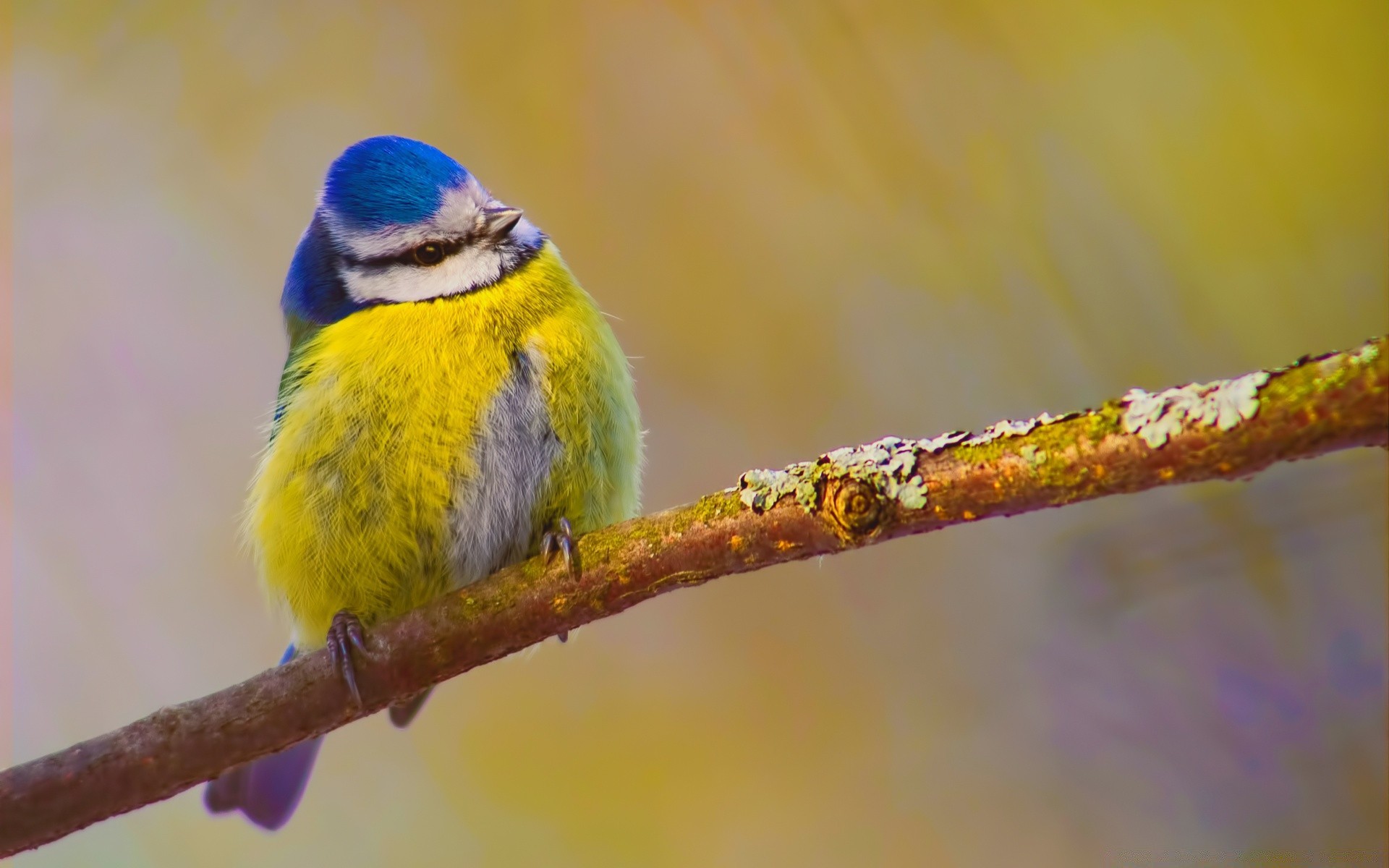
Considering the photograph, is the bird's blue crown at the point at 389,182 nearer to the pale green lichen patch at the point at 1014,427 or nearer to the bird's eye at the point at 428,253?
the bird's eye at the point at 428,253

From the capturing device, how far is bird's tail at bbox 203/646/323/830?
210cm

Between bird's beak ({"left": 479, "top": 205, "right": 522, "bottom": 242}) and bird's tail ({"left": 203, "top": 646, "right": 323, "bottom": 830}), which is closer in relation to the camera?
bird's beak ({"left": 479, "top": 205, "right": 522, "bottom": 242})

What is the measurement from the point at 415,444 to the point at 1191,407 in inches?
45.8

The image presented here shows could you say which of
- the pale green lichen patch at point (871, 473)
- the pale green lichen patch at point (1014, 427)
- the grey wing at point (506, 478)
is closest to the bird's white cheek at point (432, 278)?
the grey wing at point (506, 478)

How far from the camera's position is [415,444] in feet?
5.69

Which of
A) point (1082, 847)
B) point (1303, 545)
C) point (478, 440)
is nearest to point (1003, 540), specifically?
point (1082, 847)

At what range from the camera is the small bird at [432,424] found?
5.70 ft

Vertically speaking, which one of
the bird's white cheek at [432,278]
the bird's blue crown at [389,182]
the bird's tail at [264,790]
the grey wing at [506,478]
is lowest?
the bird's tail at [264,790]

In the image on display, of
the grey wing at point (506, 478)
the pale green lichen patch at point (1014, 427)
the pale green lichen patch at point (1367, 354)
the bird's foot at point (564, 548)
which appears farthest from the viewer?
the grey wing at point (506, 478)

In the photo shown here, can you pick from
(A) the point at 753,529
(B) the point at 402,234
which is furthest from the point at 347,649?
(B) the point at 402,234

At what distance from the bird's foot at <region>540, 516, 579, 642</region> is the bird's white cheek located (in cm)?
50

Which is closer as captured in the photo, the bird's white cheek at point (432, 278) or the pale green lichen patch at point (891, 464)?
the pale green lichen patch at point (891, 464)

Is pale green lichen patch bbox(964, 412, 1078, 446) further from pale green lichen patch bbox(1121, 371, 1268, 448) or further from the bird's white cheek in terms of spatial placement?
the bird's white cheek

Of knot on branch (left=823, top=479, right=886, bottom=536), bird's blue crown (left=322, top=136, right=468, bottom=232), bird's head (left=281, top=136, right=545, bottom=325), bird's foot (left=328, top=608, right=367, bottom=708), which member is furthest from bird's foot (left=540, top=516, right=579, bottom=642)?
bird's blue crown (left=322, top=136, right=468, bottom=232)
